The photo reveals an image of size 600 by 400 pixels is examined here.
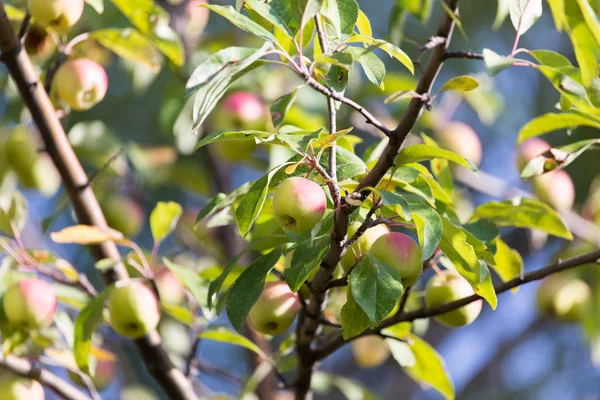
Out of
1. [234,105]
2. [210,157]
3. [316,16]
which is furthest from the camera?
[210,157]

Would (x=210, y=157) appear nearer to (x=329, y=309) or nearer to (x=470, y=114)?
(x=329, y=309)

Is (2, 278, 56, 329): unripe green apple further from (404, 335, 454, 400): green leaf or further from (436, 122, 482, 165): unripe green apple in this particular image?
(436, 122, 482, 165): unripe green apple

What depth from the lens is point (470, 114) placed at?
3262 mm

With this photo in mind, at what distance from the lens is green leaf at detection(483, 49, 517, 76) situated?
0.70 m

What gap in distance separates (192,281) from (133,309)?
0.30 ft

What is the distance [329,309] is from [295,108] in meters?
0.42

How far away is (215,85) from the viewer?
28.8 inches

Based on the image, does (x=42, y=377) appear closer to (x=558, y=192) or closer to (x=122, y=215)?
(x=122, y=215)

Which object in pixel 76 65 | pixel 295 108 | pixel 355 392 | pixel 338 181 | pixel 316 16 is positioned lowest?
pixel 355 392

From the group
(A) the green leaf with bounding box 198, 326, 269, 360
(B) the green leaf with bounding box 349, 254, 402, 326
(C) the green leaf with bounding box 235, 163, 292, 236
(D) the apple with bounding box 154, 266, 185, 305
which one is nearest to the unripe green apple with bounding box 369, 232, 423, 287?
(B) the green leaf with bounding box 349, 254, 402, 326

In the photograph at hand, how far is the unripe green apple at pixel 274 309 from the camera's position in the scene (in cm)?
89

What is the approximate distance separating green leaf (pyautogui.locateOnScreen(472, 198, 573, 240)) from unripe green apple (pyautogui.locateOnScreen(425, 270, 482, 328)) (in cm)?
8

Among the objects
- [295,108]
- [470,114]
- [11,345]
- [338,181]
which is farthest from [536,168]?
A: [470,114]

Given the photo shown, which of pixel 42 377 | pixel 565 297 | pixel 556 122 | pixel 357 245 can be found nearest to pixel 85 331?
pixel 42 377
